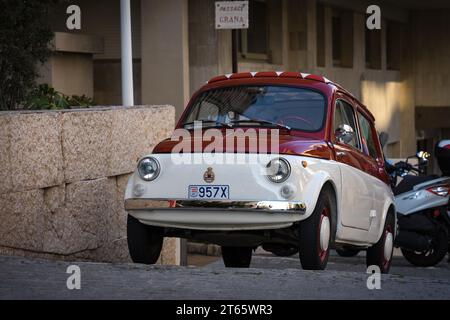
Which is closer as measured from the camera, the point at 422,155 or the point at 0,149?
the point at 0,149

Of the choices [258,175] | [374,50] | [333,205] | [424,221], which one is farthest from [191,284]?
[374,50]

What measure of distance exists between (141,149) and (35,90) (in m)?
2.28

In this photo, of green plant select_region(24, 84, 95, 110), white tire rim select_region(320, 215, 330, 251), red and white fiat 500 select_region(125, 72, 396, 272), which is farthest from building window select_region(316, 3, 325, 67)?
white tire rim select_region(320, 215, 330, 251)

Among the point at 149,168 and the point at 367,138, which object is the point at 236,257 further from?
the point at 149,168

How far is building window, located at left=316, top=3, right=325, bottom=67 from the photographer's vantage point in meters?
26.5

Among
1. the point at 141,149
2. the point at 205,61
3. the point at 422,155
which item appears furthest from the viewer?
the point at 205,61

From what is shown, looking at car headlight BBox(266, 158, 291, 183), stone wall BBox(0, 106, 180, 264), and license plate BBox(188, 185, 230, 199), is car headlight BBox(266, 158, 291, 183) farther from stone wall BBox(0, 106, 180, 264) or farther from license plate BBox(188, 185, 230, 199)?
stone wall BBox(0, 106, 180, 264)

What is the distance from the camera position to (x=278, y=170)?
8.51 meters

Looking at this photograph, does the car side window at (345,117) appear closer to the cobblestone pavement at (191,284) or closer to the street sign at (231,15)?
the cobblestone pavement at (191,284)

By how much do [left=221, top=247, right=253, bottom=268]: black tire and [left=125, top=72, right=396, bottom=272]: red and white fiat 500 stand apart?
52.9 inches

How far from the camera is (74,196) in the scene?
10.5 meters
